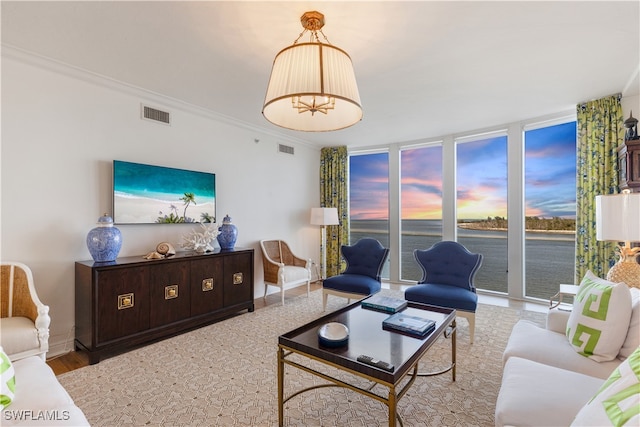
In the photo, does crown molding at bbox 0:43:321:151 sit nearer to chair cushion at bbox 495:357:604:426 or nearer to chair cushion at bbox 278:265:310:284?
chair cushion at bbox 278:265:310:284

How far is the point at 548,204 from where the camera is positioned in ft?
14.3

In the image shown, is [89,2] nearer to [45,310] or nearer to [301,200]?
[45,310]

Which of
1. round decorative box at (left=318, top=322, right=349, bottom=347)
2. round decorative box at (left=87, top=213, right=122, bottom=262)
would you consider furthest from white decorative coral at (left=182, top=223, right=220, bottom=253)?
round decorative box at (left=318, top=322, right=349, bottom=347)

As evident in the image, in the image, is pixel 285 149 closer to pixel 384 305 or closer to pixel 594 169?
pixel 384 305

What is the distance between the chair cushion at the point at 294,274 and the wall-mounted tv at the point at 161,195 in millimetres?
1275

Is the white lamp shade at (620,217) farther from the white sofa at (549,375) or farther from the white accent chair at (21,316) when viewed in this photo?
the white accent chair at (21,316)

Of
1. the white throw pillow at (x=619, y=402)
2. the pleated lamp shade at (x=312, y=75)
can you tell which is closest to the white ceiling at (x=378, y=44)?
the pleated lamp shade at (x=312, y=75)

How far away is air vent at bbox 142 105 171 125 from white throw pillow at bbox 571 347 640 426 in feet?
14.1

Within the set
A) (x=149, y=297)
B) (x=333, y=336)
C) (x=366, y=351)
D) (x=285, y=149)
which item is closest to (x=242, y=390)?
(x=333, y=336)

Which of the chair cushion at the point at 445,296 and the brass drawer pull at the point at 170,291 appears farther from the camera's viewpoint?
the brass drawer pull at the point at 170,291

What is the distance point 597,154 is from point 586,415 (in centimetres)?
393

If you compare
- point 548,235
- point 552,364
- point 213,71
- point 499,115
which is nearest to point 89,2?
point 213,71

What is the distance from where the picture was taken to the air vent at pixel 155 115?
3469mm

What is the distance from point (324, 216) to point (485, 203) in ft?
9.08
